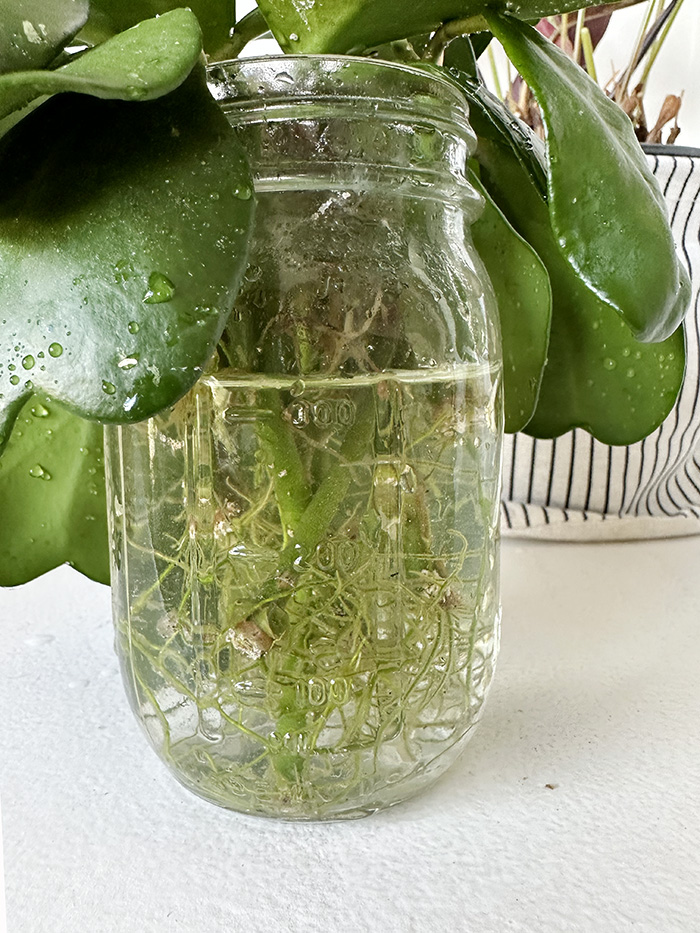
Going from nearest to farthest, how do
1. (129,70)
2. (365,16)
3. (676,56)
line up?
(129,70) < (365,16) < (676,56)

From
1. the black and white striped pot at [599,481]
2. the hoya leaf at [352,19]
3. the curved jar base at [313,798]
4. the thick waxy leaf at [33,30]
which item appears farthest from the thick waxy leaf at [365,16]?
the black and white striped pot at [599,481]

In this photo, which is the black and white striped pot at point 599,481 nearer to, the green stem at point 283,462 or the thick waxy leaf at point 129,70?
the green stem at point 283,462

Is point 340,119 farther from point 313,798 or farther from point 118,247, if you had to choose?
point 313,798

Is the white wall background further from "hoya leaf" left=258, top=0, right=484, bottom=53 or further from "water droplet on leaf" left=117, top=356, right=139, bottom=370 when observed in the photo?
"water droplet on leaf" left=117, top=356, right=139, bottom=370

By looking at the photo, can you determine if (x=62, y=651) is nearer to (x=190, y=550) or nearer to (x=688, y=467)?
(x=190, y=550)

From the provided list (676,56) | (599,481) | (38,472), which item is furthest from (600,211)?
(676,56)

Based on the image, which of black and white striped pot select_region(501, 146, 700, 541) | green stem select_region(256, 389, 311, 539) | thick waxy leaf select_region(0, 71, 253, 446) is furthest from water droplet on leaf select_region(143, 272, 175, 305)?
black and white striped pot select_region(501, 146, 700, 541)

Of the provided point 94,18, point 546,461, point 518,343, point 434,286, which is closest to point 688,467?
point 546,461
